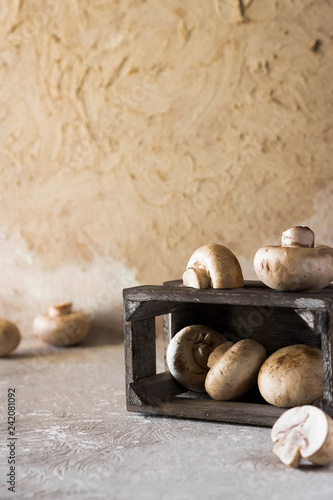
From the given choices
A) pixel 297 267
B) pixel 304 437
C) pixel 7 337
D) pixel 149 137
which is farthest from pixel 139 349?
pixel 149 137

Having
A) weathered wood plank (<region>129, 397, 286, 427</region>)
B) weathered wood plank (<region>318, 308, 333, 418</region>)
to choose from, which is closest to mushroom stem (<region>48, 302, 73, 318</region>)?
weathered wood plank (<region>129, 397, 286, 427</region>)

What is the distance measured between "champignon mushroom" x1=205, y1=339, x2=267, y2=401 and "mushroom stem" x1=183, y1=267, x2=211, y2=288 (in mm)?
259

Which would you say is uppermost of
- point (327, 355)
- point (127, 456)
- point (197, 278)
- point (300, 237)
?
point (300, 237)

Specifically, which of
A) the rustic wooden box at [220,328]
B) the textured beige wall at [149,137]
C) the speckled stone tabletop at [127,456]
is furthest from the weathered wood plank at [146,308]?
the textured beige wall at [149,137]

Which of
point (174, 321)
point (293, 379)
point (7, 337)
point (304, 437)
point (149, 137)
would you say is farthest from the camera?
point (149, 137)

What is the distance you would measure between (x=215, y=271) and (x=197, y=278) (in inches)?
2.8

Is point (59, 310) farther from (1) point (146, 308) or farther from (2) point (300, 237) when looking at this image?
(2) point (300, 237)

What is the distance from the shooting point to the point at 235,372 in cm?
230

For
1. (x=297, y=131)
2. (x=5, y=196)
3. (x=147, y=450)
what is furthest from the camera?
(x=5, y=196)

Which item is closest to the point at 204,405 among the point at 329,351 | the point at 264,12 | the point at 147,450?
the point at 147,450

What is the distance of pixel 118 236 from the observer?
411 centimetres

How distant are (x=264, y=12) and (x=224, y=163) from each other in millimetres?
892

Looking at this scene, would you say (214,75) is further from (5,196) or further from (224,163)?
(5,196)

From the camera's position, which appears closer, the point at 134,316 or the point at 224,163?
the point at 134,316
